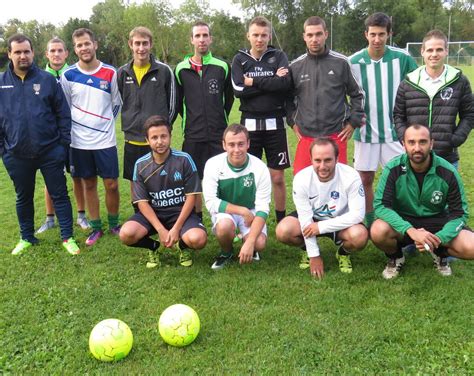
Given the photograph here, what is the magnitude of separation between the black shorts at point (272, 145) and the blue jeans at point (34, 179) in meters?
2.07

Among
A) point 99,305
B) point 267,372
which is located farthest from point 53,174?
point 267,372

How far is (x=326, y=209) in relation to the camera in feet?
13.9

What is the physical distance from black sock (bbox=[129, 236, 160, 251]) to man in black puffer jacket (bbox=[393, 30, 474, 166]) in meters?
2.58

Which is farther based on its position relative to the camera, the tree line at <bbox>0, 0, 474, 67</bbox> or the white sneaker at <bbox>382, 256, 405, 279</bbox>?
the tree line at <bbox>0, 0, 474, 67</bbox>

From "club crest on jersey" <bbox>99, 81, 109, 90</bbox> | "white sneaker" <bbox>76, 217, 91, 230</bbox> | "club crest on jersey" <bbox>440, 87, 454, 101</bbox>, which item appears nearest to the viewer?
"club crest on jersey" <bbox>440, 87, 454, 101</bbox>

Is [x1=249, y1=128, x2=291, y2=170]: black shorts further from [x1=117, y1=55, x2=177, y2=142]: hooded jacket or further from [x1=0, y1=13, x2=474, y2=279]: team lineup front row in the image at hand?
[x1=117, y1=55, x2=177, y2=142]: hooded jacket

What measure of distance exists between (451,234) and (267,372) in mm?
1975

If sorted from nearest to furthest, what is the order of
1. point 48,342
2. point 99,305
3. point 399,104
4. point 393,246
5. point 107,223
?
point 48,342
point 99,305
point 393,246
point 399,104
point 107,223

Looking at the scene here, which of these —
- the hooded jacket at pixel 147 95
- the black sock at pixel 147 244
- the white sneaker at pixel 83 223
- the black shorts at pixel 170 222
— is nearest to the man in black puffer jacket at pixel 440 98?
the black shorts at pixel 170 222

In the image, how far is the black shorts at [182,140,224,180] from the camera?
5152mm

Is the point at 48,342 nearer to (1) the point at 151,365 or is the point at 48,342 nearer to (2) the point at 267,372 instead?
(1) the point at 151,365

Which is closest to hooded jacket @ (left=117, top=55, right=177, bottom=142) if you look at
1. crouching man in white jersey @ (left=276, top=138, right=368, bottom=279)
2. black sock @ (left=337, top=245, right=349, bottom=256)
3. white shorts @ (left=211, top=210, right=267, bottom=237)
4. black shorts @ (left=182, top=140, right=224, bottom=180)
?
black shorts @ (left=182, top=140, right=224, bottom=180)

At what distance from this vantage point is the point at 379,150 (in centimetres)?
501

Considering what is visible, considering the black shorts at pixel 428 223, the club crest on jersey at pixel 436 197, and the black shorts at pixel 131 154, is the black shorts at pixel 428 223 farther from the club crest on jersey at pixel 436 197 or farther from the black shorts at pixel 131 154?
the black shorts at pixel 131 154
